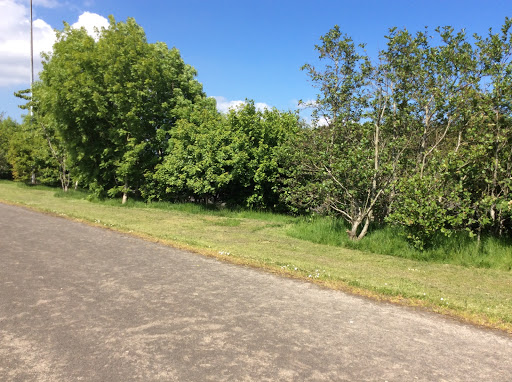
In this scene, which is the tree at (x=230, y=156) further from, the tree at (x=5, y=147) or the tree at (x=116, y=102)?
the tree at (x=5, y=147)

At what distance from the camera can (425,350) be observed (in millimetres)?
3920

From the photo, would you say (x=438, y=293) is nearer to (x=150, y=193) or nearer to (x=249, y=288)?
(x=249, y=288)

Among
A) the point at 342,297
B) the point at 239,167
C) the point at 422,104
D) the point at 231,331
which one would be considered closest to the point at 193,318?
the point at 231,331

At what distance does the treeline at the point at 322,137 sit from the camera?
9.37 m

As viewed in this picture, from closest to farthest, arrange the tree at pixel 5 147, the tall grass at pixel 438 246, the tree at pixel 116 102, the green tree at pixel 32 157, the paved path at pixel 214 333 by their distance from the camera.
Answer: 1. the paved path at pixel 214 333
2. the tall grass at pixel 438 246
3. the tree at pixel 116 102
4. the green tree at pixel 32 157
5. the tree at pixel 5 147

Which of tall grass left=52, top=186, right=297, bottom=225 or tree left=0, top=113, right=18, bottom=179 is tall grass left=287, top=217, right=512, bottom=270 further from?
tree left=0, top=113, right=18, bottom=179

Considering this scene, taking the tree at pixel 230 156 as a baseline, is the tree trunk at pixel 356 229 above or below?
below

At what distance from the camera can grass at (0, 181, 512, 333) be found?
225 inches

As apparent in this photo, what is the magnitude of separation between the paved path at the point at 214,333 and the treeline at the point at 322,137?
506 centimetres

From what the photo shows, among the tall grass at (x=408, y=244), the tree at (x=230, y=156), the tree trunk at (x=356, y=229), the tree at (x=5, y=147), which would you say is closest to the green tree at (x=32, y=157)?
the tree at (x=5, y=147)

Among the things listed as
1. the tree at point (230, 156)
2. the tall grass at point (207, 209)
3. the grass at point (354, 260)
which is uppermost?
the tree at point (230, 156)

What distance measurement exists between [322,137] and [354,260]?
16.6ft

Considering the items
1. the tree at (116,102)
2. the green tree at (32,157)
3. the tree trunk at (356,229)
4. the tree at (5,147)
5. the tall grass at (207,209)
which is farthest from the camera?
the tree at (5,147)

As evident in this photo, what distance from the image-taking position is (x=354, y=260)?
28.9 ft
